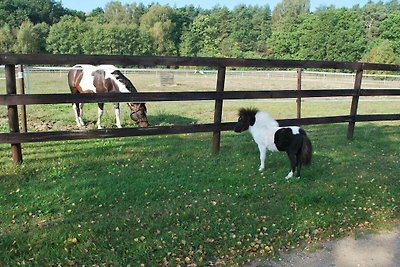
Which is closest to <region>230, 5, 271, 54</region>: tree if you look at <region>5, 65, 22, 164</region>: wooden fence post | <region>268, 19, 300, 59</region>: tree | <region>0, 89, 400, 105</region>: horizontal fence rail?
<region>268, 19, 300, 59</region>: tree

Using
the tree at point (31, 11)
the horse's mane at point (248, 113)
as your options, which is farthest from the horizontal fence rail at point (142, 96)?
the tree at point (31, 11)

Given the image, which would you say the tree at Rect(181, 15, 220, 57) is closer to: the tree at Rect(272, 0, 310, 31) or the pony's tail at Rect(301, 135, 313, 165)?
the tree at Rect(272, 0, 310, 31)

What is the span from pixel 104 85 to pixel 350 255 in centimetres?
692

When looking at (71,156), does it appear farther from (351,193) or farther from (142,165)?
(351,193)

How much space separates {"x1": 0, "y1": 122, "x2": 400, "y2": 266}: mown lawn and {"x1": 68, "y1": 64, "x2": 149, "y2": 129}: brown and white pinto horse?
183 centimetres

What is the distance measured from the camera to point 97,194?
4.69 metres

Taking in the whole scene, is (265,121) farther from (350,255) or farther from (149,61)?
(350,255)

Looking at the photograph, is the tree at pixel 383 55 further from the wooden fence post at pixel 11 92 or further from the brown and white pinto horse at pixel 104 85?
the wooden fence post at pixel 11 92

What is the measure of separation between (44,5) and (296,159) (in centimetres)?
12773

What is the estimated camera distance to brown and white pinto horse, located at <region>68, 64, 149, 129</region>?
29.0 feet

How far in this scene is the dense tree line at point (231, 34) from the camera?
70875 millimetres

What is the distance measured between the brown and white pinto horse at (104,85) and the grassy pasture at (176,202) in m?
1.66

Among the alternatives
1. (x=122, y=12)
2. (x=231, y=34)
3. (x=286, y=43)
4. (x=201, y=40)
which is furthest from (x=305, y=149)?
(x=122, y=12)

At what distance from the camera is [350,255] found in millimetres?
3705
